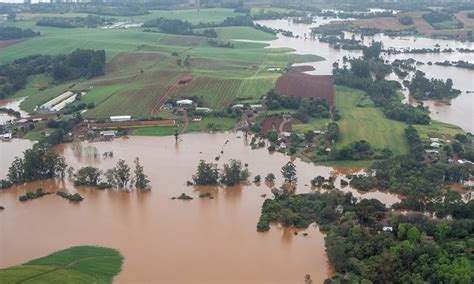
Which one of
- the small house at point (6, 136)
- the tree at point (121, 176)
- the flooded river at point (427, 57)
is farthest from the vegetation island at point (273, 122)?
the flooded river at point (427, 57)

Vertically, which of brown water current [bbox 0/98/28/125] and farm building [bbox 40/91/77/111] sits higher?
farm building [bbox 40/91/77/111]

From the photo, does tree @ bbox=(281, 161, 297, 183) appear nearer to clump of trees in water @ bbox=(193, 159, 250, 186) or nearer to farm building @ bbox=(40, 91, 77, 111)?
clump of trees in water @ bbox=(193, 159, 250, 186)

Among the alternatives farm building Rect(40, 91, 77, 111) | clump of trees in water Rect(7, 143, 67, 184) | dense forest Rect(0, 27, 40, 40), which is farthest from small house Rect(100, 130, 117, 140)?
dense forest Rect(0, 27, 40, 40)

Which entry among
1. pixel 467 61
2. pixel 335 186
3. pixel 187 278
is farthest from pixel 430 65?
pixel 187 278

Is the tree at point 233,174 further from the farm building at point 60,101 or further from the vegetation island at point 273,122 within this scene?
the farm building at point 60,101

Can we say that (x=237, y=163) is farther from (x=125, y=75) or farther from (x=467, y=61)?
(x=467, y=61)

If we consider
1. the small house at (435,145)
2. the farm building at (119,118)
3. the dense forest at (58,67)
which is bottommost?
the small house at (435,145)

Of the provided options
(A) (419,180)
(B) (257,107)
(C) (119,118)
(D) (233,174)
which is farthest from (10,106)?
(A) (419,180)
